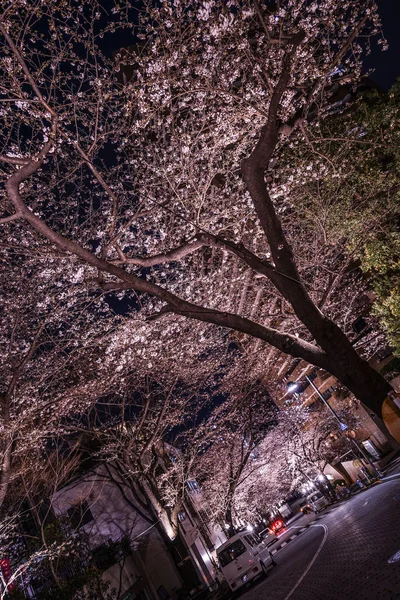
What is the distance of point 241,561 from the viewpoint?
47.5 ft

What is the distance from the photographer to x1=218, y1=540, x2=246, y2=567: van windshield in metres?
14.8

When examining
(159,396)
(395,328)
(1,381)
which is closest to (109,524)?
(159,396)

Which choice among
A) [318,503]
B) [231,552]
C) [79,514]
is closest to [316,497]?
[318,503]

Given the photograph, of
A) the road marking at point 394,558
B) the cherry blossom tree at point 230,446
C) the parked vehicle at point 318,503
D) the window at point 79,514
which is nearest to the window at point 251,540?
the cherry blossom tree at point 230,446

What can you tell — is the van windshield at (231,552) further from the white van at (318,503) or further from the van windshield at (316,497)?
the van windshield at (316,497)

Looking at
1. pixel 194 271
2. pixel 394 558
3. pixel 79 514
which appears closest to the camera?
pixel 394 558

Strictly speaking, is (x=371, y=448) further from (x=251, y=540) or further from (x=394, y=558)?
(x=394, y=558)

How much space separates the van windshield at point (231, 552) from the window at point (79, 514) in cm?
755

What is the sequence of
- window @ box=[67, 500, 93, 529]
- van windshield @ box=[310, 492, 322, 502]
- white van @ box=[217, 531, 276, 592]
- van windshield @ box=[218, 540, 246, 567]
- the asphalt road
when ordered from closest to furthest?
1. the asphalt road
2. white van @ box=[217, 531, 276, 592]
3. van windshield @ box=[218, 540, 246, 567]
4. window @ box=[67, 500, 93, 529]
5. van windshield @ box=[310, 492, 322, 502]

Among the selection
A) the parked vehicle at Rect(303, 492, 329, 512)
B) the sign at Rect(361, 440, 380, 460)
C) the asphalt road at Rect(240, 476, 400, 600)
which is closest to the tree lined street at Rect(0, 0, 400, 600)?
Result: the asphalt road at Rect(240, 476, 400, 600)

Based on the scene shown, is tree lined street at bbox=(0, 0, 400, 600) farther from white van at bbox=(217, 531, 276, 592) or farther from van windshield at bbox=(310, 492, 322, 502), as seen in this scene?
van windshield at bbox=(310, 492, 322, 502)

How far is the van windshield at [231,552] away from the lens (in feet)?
48.4

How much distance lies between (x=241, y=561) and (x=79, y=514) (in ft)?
29.8

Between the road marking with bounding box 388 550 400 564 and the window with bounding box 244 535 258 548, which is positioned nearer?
the road marking with bounding box 388 550 400 564
